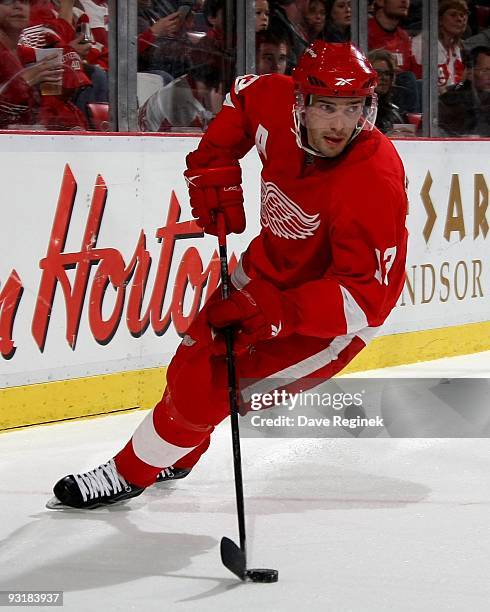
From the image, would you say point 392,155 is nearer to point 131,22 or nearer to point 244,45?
point 131,22

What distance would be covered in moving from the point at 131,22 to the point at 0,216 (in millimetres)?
935

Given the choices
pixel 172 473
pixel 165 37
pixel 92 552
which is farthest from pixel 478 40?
pixel 92 552

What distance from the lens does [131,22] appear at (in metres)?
4.63

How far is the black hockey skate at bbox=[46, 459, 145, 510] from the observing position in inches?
129

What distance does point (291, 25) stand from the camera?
544 centimetres

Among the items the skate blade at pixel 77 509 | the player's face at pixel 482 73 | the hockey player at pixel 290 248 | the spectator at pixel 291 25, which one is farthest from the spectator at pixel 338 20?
the skate blade at pixel 77 509

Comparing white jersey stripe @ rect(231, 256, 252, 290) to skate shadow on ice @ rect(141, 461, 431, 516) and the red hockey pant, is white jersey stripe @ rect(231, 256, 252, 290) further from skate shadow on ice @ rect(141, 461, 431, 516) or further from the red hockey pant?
skate shadow on ice @ rect(141, 461, 431, 516)

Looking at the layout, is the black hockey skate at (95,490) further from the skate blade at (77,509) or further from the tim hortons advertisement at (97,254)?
the tim hortons advertisement at (97,254)

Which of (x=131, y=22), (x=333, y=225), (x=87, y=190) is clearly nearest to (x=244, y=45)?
(x=131, y=22)

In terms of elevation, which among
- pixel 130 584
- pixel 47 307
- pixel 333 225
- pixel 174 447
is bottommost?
pixel 130 584

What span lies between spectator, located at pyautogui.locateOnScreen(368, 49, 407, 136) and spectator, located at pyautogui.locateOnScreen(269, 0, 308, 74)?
1.53 feet

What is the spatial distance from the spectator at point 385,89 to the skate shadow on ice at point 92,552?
2991mm

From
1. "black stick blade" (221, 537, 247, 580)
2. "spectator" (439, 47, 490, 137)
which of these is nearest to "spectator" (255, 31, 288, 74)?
"spectator" (439, 47, 490, 137)

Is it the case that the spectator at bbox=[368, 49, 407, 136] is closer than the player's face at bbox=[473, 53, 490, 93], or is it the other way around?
the spectator at bbox=[368, 49, 407, 136]
